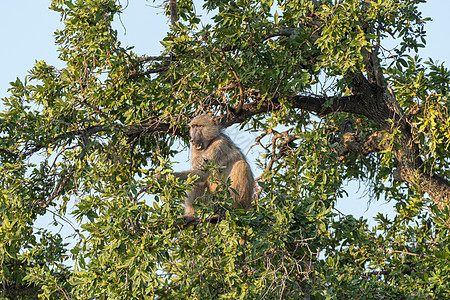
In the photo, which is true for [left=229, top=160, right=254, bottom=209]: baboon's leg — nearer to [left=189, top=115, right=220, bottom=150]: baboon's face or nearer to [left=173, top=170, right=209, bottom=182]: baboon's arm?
[left=173, top=170, right=209, bottom=182]: baboon's arm

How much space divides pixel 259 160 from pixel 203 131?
869 millimetres

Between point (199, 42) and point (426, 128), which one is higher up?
point (199, 42)

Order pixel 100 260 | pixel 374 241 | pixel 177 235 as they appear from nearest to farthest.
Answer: pixel 100 260, pixel 177 235, pixel 374 241

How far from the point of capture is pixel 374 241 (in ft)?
24.2

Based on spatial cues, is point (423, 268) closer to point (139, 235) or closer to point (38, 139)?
point (139, 235)

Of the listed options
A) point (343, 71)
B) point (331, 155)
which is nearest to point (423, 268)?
point (331, 155)

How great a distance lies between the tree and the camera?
5340mm

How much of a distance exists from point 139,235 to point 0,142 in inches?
97.0

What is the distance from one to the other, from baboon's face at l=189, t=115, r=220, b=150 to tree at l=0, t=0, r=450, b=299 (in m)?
0.17

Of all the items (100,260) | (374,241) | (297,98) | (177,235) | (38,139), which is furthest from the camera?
(297,98)

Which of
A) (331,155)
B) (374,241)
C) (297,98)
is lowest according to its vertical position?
(374,241)

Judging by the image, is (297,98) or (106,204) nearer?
(106,204)

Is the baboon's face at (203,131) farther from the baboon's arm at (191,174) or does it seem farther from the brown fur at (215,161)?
the baboon's arm at (191,174)

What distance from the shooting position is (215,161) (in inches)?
299
